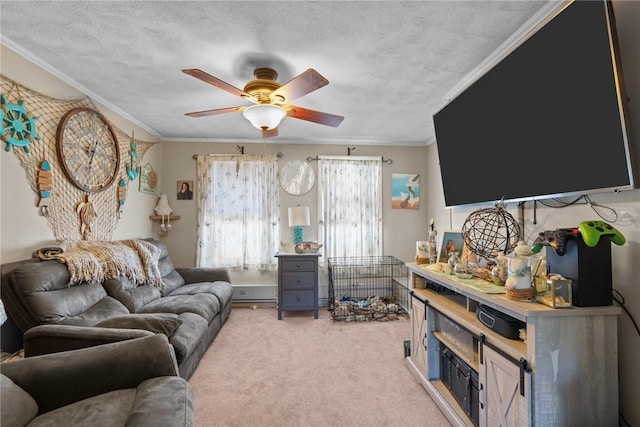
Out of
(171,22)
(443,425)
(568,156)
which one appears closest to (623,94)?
(568,156)

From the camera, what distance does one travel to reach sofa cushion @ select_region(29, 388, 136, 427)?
1.05 meters

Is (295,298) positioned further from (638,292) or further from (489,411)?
(638,292)

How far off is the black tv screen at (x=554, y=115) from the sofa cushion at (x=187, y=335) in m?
2.37

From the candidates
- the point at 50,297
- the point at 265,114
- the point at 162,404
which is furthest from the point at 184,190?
the point at 162,404

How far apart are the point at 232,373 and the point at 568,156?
2.69 meters

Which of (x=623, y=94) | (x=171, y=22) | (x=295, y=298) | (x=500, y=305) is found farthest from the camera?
(x=295, y=298)

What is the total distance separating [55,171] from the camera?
228 centimetres

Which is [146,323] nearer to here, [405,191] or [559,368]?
[559,368]

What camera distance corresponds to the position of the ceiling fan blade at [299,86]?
1.71m

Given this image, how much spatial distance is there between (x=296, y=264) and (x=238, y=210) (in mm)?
1236

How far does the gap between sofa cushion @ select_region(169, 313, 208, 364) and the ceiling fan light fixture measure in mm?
1643

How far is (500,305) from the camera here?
1.35 m

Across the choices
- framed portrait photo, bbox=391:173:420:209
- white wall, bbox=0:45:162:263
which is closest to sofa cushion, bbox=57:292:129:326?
white wall, bbox=0:45:162:263

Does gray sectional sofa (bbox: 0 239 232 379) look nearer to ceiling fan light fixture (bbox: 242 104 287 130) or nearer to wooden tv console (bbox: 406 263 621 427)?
ceiling fan light fixture (bbox: 242 104 287 130)
